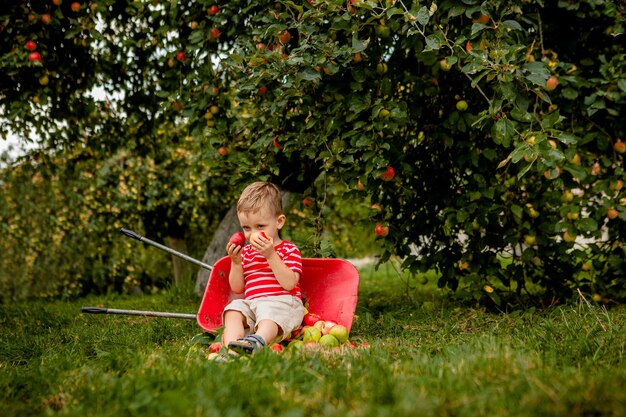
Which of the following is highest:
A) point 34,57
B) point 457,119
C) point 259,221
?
point 34,57

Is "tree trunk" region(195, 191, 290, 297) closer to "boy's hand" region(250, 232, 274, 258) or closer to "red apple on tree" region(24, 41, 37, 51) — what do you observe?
"red apple on tree" region(24, 41, 37, 51)

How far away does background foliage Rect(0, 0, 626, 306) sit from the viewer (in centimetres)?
267

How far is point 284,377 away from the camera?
67.7 inches

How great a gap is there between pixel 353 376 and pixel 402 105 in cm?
155

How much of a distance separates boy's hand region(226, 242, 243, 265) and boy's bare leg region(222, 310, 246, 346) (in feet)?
0.77

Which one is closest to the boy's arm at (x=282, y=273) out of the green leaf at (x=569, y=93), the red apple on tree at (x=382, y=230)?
the red apple on tree at (x=382, y=230)

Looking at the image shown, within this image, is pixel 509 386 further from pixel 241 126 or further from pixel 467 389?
pixel 241 126

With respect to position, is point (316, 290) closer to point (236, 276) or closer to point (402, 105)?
point (236, 276)

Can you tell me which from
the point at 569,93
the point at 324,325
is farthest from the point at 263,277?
the point at 569,93

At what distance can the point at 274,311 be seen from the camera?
8.49 ft

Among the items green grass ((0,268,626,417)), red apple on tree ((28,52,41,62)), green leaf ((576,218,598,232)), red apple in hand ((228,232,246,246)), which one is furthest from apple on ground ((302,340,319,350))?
red apple on tree ((28,52,41,62))

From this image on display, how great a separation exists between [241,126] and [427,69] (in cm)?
126

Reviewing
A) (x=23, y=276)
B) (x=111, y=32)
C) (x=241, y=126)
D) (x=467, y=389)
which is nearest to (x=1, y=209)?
(x=23, y=276)

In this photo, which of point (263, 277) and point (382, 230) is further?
point (382, 230)
